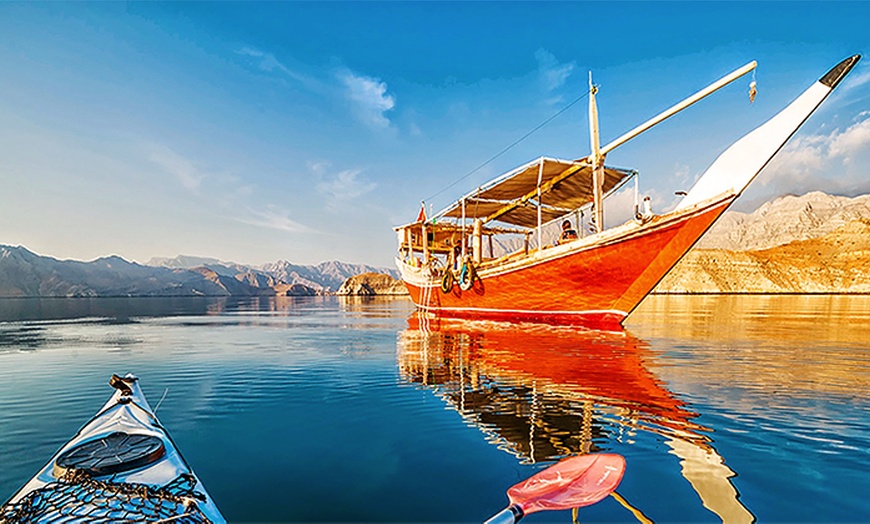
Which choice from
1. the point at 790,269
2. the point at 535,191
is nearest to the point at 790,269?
the point at 790,269

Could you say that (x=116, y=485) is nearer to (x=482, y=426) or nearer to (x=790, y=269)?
(x=482, y=426)

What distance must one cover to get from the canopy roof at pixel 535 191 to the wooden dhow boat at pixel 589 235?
0.07 m

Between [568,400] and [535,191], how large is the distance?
18097mm

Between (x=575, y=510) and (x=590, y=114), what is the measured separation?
2065 centimetres

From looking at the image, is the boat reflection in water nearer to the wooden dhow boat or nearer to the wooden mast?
the wooden dhow boat

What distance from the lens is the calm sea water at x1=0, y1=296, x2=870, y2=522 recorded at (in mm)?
3926

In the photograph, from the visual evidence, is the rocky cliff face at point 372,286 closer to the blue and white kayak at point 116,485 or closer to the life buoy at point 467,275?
the life buoy at point 467,275

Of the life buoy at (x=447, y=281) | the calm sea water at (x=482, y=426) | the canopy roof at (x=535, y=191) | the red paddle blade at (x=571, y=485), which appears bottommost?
the calm sea water at (x=482, y=426)

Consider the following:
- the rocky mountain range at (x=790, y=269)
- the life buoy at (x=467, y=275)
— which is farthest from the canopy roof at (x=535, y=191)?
the rocky mountain range at (x=790, y=269)

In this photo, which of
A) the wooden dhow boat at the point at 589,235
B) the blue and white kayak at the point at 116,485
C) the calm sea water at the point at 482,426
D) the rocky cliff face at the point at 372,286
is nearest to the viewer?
the blue and white kayak at the point at 116,485

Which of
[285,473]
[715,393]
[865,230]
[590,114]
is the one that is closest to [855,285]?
[865,230]

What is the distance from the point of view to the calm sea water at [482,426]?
12.9 feet

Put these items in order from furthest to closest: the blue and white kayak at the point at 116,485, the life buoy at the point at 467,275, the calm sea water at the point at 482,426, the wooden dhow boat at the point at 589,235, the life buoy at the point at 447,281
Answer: the life buoy at the point at 447,281, the life buoy at the point at 467,275, the wooden dhow boat at the point at 589,235, the calm sea water at the point at 482,426, the blue and white kayak at the point at 116,485

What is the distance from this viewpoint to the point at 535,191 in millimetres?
23500
